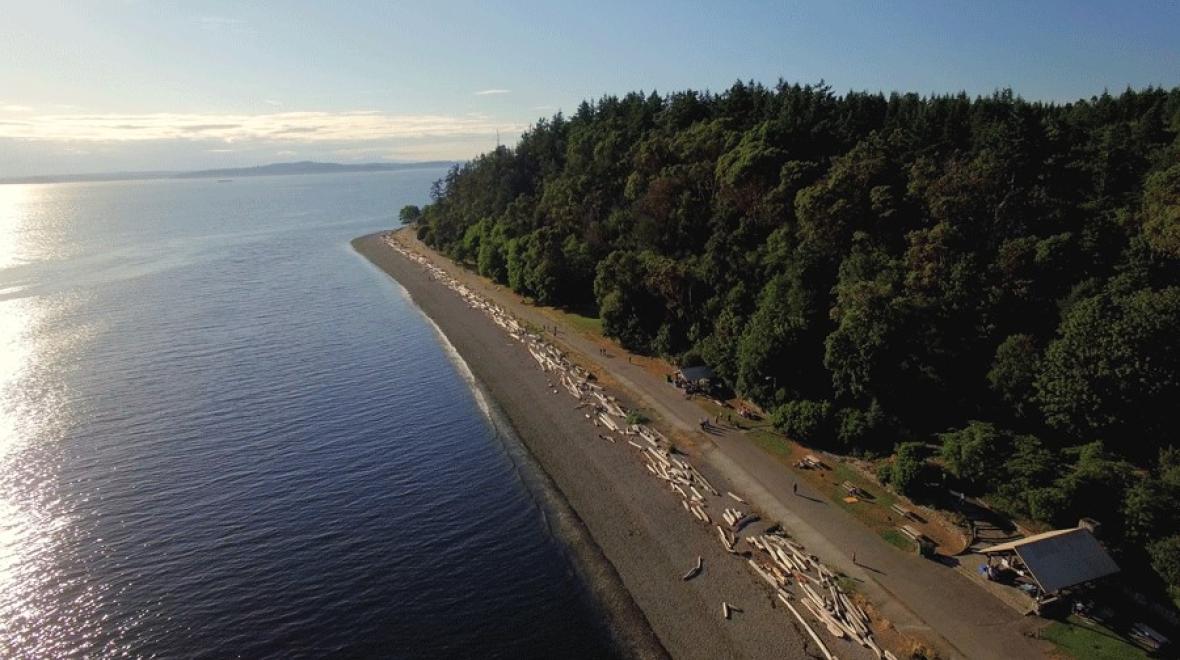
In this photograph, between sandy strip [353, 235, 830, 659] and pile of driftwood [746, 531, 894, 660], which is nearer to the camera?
pile of driftwood [746, 531, 894, 660]

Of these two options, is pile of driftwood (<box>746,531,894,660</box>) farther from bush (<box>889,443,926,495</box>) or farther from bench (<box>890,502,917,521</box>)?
bush (<box>889,443,926,495</box>)

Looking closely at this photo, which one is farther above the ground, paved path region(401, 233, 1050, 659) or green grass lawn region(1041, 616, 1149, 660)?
green grass lawn region(1041, 616, 1149, 660)

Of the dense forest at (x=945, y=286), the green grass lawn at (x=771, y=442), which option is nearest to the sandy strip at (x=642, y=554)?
the green grass lawn at (x=771, y=442)

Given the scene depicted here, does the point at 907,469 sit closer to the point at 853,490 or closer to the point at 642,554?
the point at 853,490

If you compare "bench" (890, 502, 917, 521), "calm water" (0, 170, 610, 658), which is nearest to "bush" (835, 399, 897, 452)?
"bench" (890, 502, 917, 521)

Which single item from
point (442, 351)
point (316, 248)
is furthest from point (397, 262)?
point (442, 351)

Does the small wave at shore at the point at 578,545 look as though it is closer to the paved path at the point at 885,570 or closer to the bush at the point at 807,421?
the paved path at the point at 885,570

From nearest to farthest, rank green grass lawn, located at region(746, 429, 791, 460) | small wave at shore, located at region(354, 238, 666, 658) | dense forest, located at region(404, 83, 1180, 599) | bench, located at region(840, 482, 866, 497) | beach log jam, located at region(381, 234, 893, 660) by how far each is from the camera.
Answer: beach log jam, located at region(381, 234, 893, 660), small wave at shore, located at region(354, 238, 666, 658), dense forest, located at region(404, 83, 1180, 599), bench, located at region(840, 482, 866, 497), green grass lawn, located at region(746, 429, 791, 460)
